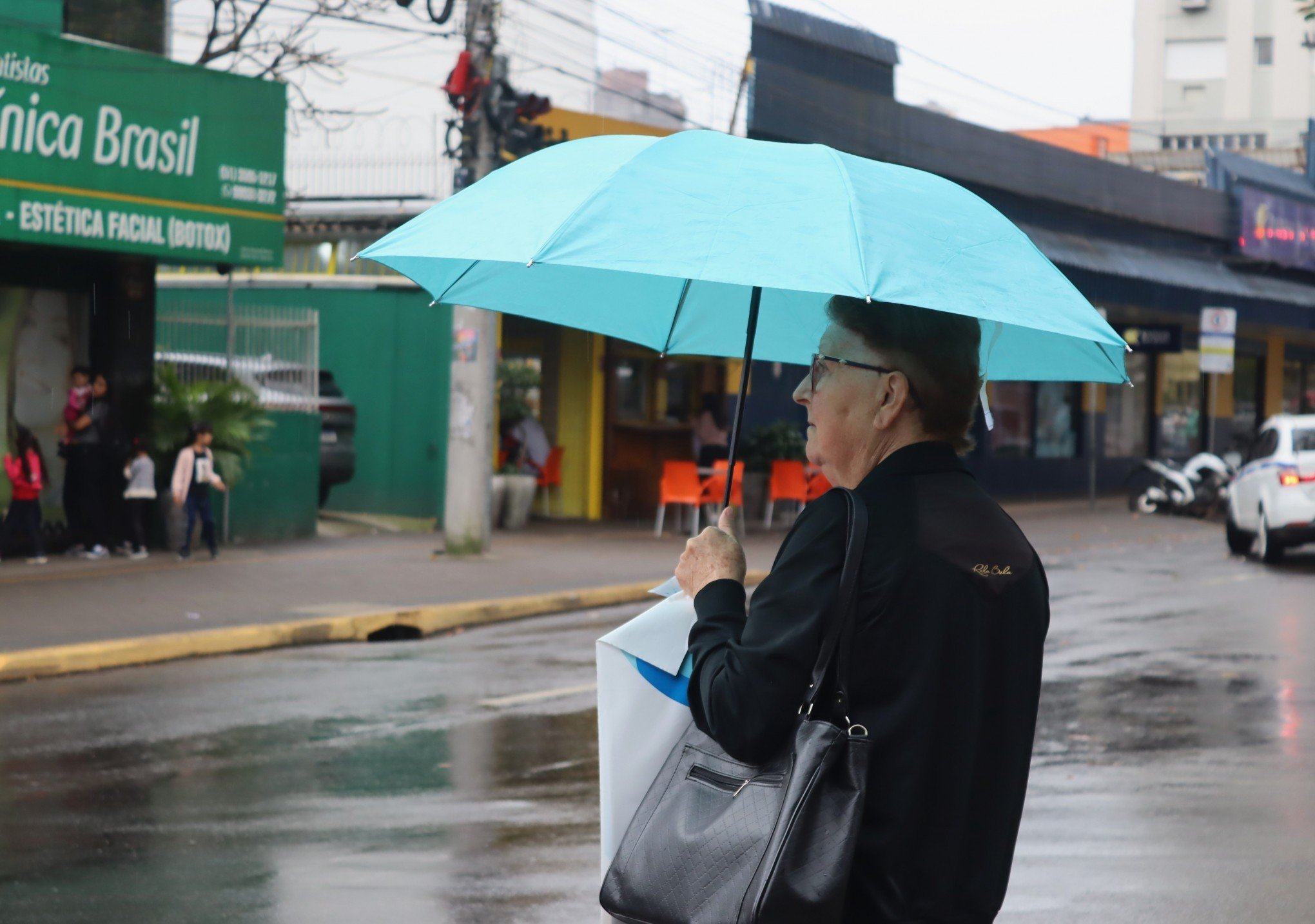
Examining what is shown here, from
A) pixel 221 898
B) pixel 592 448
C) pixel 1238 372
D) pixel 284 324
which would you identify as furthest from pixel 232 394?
pixel 1238 372

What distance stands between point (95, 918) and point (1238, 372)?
37.4m

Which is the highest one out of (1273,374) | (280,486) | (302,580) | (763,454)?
(1273,374)

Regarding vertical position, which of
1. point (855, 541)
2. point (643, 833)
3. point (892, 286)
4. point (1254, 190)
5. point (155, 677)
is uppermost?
point (1254, 190)

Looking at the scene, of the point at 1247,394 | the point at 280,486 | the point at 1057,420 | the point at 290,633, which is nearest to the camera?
the point at 290,633

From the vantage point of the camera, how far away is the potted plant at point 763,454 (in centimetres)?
2155

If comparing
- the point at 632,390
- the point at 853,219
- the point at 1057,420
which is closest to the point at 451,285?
the point at 853,219

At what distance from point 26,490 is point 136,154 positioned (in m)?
3.42

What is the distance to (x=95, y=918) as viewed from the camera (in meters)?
4.96

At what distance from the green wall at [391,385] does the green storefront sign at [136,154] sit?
12.8ft

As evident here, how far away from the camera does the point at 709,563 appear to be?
2607 mm

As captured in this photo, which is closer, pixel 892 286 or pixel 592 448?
pixel 892 286

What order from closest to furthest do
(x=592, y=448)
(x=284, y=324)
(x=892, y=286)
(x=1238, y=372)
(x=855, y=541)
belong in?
(x=855, y=541) < (x=892, y=286) < (x=284, y=324) < (x=592, y=448) < (x=1238, y=372)

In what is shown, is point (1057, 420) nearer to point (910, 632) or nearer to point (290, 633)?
point (290, 633)

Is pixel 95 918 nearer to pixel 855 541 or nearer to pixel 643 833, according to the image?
pixel 643 833
